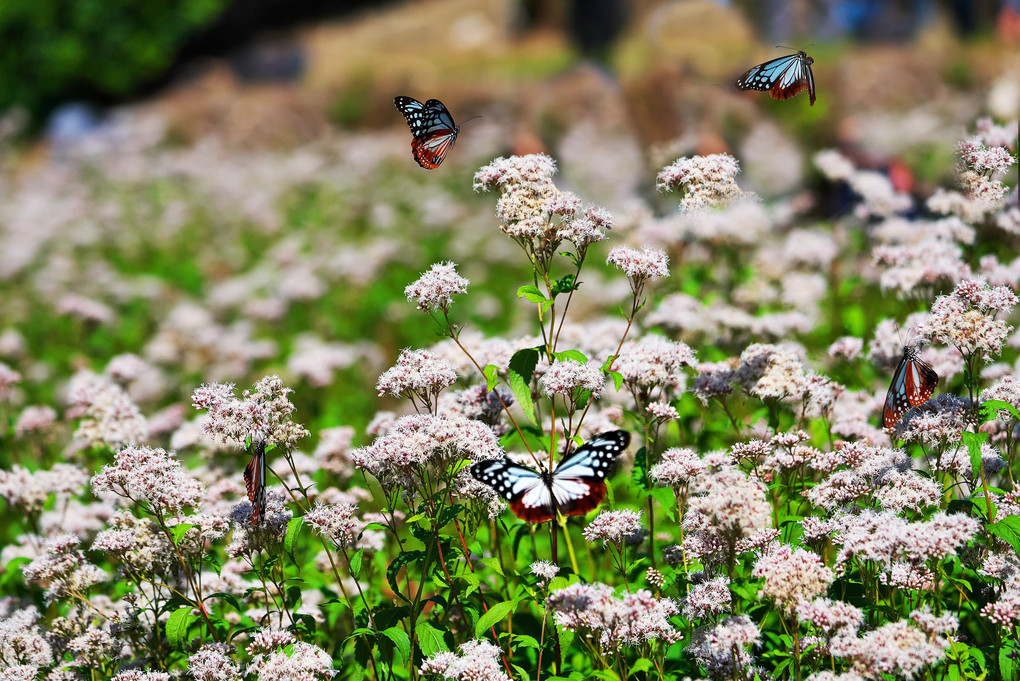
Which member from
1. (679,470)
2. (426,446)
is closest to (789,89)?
(679,470)

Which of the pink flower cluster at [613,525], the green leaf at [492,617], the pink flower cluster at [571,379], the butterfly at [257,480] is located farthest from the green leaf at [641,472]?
the butterfly at [257,480]

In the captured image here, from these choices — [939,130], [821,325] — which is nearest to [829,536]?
[821,325]

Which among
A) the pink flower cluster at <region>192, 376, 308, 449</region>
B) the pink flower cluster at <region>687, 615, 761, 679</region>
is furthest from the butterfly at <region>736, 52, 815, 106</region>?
the pink flower cluster at <region>192, 376, 308, 449</region>

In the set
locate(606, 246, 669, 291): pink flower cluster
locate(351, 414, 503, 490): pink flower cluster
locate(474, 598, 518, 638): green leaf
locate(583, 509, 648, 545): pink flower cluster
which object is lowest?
locate(474, 598, 518, 638): green leaf

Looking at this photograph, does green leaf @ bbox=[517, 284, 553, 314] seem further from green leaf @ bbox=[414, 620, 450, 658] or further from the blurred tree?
the blurred tree

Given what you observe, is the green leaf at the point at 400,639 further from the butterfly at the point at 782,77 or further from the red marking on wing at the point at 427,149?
the butterfly at the point at 782,77

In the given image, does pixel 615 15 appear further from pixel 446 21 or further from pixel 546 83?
pixel 446 21
